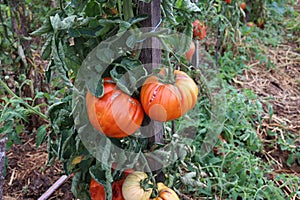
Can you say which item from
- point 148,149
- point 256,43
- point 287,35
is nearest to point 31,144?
point 148,149

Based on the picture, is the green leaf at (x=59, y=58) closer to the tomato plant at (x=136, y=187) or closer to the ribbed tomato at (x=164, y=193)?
the tomato plant at (x=136, y=187)

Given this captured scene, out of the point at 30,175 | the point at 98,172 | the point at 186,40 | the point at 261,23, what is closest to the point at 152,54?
the point at 186,40

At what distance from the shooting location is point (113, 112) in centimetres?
100

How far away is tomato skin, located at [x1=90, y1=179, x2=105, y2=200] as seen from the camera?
3.98 feet

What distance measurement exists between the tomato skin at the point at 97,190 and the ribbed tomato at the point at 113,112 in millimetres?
258

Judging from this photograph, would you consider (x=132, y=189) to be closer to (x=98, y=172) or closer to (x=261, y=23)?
(x=98, y=172)

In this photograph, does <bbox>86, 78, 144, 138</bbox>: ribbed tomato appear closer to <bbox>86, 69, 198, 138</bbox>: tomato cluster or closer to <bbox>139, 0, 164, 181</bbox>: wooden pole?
<bbox>86, 69, 198, 138</bbox>: tomato cluster

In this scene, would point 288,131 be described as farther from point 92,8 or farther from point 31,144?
point 92,8

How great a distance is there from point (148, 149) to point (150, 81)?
312 millimetres

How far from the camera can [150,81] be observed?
1.07 m

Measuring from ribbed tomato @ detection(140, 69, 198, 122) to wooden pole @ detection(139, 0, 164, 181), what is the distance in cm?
10

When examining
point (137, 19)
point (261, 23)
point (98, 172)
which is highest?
point (137, 19)

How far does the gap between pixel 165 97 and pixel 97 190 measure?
0.43 m

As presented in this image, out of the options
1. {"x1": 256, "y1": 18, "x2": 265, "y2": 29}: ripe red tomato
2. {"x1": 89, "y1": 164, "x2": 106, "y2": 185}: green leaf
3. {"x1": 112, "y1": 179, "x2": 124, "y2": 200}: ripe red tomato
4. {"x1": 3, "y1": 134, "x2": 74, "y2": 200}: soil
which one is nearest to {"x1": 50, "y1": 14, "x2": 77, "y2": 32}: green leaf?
{"x1": 89, "y1": 164, "x2": 106, "y2": 185}: green leaf
